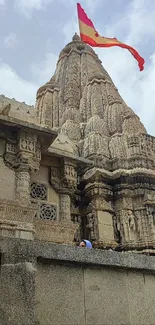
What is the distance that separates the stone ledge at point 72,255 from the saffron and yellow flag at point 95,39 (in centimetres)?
1929

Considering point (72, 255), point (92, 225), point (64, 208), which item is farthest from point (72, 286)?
point (92, 225)

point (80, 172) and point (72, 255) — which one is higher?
point (80, 172)

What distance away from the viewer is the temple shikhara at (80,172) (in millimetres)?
10035

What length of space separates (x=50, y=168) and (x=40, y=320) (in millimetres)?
8597

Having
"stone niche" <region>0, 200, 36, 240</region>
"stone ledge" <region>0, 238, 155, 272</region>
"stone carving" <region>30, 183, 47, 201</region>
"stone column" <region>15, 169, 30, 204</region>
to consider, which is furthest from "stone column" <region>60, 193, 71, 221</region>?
"stone ledge" <region>0, 238, 155, 272</region>

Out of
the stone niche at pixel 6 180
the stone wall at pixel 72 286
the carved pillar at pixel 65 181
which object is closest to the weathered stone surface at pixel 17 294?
the stone wall at pixel 72 286

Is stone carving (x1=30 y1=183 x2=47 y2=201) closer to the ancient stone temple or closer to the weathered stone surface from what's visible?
the ancient stone temple

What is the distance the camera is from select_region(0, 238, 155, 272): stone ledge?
3.67 m

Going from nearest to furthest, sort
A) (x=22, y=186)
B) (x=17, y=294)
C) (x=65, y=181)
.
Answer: (x=17, y=294)
(x=22, y=186)
(x=65, y=181)

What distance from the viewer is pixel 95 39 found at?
2197 centimetres

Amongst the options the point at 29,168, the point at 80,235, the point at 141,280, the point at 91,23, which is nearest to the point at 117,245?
the point at 80,235

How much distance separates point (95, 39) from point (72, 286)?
20.6 metres

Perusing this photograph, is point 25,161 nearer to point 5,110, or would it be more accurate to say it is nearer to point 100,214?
point 5,110

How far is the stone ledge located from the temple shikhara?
4.81 m
